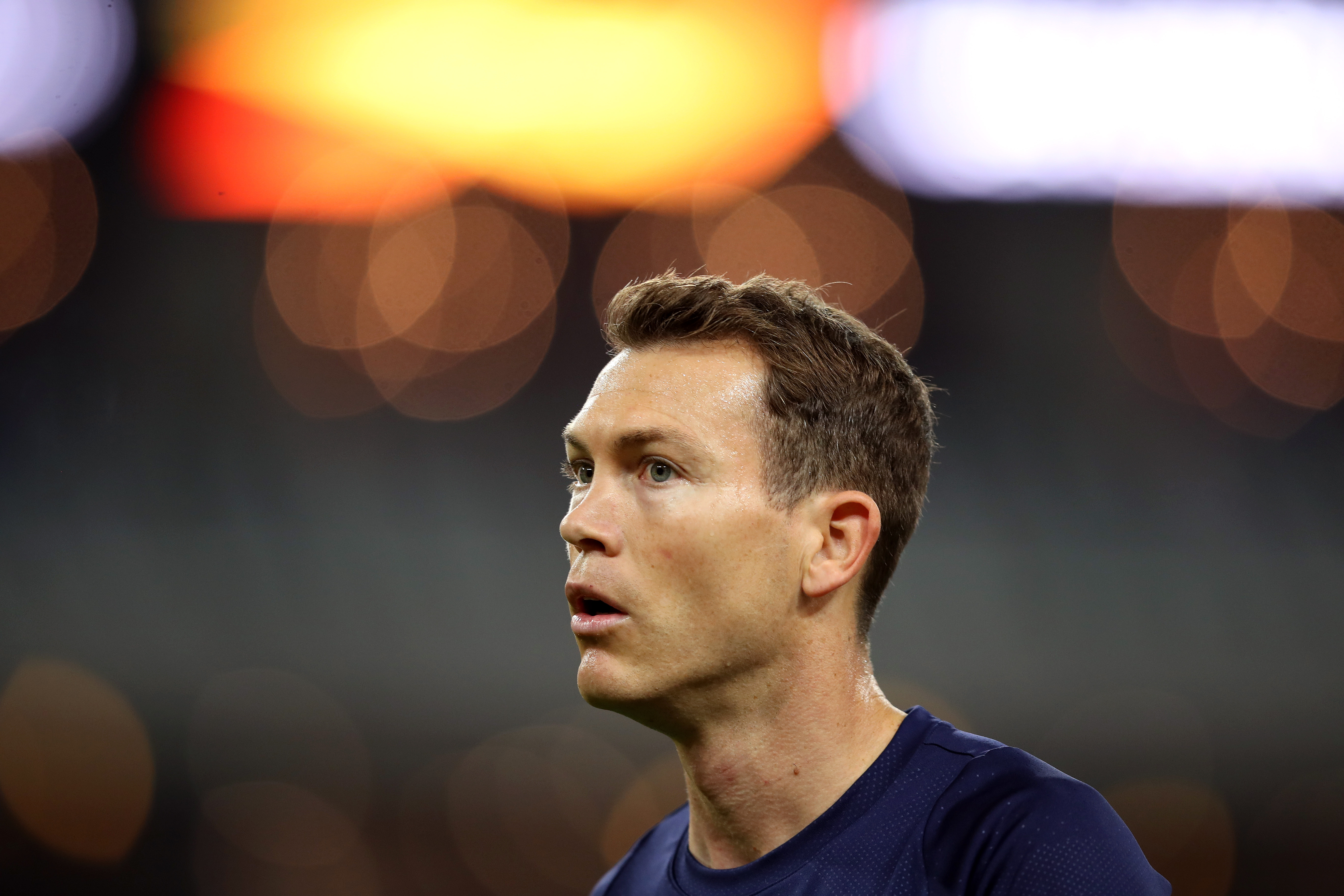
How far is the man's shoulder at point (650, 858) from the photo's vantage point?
85.7 inches

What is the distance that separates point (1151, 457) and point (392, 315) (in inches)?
173

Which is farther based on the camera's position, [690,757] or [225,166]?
[225,166]

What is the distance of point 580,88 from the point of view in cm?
589

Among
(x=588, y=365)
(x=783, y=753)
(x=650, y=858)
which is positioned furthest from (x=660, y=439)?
(x=588, y=365)

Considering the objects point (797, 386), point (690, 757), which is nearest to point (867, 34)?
point (797, 386)

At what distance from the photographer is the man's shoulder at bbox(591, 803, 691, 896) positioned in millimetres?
2178

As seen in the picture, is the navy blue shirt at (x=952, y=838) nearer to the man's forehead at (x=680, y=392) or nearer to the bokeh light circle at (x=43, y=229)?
the man's forehead at (x=680, y=392)

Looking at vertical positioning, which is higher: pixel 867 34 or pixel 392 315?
pixel 867 34

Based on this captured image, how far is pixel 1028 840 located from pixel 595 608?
82cm

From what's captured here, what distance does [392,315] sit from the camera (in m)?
5.66

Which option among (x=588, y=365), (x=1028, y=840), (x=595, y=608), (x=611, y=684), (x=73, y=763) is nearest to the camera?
(x=1028, y=840)

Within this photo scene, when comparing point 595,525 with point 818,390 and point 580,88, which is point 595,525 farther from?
point 580,88

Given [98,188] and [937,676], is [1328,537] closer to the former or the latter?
[937,676]

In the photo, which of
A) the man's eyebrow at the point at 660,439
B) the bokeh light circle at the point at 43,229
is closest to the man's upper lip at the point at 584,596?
the man's eyebrow at the point at 660,439
